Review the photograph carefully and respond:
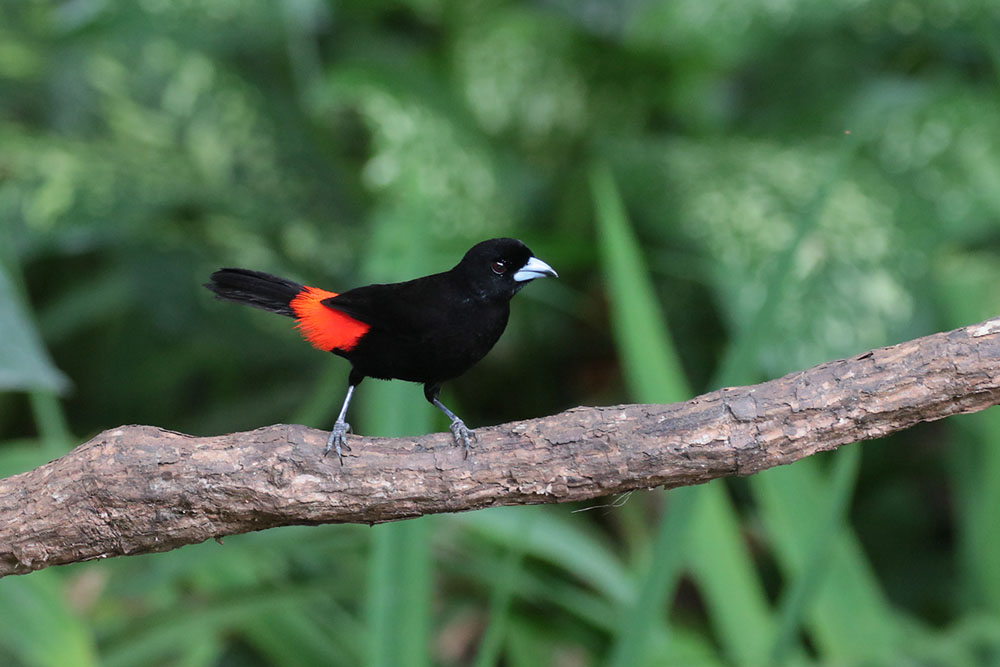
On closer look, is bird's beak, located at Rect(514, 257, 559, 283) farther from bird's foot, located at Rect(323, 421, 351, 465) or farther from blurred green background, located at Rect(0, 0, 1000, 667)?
blurred green background, located at Rect(0, 0, 1000, 667)

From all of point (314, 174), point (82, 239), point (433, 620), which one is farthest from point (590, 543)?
point (82, 239)

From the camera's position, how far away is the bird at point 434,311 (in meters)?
0.74

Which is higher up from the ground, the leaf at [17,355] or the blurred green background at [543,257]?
the blurred green background at [543,257]

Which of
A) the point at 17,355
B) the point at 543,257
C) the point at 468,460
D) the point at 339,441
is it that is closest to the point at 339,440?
the point at 339,441

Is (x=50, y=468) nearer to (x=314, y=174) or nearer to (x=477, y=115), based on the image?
(x=314, y=174)

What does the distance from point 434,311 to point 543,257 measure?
1.12 meters

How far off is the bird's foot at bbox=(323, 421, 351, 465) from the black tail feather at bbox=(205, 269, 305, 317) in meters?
0.11

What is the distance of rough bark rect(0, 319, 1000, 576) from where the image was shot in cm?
73

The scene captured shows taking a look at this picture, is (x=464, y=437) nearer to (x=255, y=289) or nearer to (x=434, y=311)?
(x=434, y=311)

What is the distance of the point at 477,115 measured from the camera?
7.29ft

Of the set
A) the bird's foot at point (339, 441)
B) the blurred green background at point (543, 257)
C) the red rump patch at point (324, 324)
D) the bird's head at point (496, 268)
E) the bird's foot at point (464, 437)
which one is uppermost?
the blurred green background at point (543, 257)

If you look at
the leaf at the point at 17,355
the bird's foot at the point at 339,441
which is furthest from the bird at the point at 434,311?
the leaf at the point at 17,355

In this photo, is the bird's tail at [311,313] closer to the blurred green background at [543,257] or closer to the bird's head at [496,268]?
the bird's head at [496,268]

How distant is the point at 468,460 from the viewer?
75 cm
